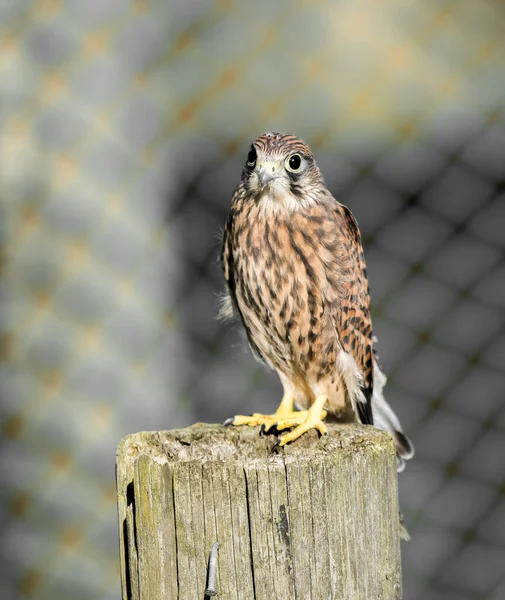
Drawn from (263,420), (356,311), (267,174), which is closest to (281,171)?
(267,174)

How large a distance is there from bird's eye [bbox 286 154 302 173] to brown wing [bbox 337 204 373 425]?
0.23m

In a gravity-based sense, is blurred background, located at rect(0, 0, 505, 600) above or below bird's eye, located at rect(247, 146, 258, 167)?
above

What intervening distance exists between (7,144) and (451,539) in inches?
115

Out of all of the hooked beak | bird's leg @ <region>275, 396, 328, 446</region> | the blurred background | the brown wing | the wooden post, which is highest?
the blurred background

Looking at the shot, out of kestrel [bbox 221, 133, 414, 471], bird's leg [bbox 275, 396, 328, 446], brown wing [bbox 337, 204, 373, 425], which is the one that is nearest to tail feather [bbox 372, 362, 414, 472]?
kestrel [bbox 221, 133, 414, 471]

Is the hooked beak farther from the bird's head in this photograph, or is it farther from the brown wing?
the brown wing

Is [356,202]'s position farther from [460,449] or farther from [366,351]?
[366,351]

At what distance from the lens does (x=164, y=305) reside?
418cm

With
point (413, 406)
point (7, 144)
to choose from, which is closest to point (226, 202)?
point (7, 144)

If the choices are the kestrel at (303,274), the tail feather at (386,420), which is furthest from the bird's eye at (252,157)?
the tail feather at (386,420)

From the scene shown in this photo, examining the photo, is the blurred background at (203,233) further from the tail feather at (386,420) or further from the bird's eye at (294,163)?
the bird's eye at (294,163)

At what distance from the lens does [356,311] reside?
102 inches

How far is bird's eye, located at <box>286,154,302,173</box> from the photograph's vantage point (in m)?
2.42

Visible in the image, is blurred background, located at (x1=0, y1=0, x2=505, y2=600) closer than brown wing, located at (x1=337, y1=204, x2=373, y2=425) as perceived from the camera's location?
No
